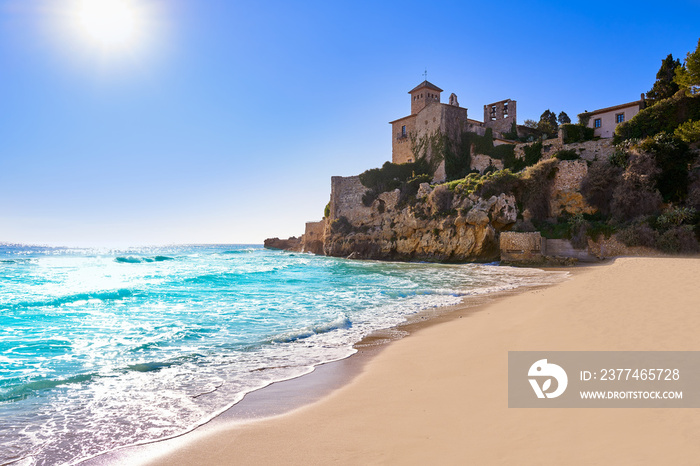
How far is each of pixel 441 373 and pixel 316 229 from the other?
5147cm

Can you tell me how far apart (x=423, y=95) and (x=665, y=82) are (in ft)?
75.2

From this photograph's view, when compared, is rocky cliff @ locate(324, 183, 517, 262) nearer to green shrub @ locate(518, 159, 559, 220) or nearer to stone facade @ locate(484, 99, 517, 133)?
green shrub @ locate(518, 159, 559, 220)

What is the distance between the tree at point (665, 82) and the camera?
30.0 m

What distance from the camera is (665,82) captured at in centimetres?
3052

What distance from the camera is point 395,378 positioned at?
473 centimetres

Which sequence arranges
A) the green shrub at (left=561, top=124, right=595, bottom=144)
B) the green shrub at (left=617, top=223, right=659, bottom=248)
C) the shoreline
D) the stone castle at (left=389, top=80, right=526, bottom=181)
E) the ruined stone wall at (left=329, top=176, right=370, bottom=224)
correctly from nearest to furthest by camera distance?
1. the shoreline
2. the green shrub at (left=617, top=223, right=659, bottom=248)
3. the green shrub at (left=561, top=124, right=595, bottom=144)
4. the stone castle at (left=389, top=80, right=526, bottom=181)
5. the ruined stone wall at (left=329, top=176, right=370, bottom=224)

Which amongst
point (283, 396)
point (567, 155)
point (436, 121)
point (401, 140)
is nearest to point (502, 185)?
point (567, 155)

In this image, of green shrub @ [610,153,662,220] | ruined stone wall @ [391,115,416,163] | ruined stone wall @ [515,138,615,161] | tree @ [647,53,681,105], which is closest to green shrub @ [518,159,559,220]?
ruined stone wall @ [515,138,615,161]

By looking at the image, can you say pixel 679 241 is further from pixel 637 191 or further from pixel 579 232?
pixel 579 232

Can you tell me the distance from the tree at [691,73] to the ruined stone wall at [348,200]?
28.6 meters

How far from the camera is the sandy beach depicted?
2529mm

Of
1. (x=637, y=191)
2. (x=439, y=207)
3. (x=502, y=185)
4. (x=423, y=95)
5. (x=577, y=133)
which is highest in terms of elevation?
(x=423, y=95)

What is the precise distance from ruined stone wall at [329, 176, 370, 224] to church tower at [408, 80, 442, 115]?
37.9 ft

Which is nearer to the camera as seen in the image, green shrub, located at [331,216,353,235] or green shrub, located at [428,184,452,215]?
green shrub, located at [428,184,452,215]
